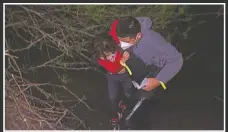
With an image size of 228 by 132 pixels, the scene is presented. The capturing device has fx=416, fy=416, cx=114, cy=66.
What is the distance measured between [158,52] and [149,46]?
0.35 feet

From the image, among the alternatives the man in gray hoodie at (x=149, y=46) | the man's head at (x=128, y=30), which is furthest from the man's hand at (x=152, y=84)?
the man's head at (x=128, y=30)

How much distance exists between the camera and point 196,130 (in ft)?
13.9

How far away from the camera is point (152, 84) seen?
420 cm

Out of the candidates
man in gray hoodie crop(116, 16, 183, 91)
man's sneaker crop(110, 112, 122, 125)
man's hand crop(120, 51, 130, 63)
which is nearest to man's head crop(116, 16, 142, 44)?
man in gray hoodie crop(116, 16, 183, 91)

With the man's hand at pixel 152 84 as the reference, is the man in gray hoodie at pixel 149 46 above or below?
above

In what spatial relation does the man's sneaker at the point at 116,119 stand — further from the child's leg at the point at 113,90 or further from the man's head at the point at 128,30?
the man's head at the point at 128,30

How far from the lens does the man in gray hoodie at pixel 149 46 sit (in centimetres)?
412

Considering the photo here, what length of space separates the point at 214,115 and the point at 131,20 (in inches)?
50.0

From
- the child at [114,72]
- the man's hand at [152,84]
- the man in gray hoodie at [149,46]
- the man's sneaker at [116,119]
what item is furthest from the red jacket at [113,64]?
the man's sneaker at [116,119]

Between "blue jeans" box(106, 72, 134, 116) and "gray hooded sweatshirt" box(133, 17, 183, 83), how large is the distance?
273 mm

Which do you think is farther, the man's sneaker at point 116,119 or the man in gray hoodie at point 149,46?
the man's sneaker at point 116,119

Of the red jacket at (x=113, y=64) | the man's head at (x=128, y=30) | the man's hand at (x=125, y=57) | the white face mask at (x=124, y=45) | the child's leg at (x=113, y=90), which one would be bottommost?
the child's leg at (x=113, y=90)

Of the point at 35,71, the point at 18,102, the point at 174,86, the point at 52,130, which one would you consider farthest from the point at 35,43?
the point at 174,86

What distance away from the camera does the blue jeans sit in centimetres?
419
